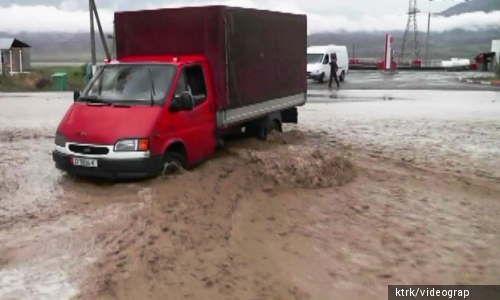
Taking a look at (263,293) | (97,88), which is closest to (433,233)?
(263,293)

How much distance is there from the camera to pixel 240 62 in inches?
382

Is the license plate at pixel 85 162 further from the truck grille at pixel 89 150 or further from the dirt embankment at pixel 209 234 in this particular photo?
the dirt embankment at pixel 209 234

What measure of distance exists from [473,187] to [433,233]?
101 inches

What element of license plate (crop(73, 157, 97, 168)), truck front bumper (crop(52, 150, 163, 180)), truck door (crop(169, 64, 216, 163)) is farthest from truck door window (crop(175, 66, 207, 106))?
license plate (crop(73, 157, 97, 168))

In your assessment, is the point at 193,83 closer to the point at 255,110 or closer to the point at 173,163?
the point at 173,163

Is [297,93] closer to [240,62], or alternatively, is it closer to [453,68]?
[240,62]

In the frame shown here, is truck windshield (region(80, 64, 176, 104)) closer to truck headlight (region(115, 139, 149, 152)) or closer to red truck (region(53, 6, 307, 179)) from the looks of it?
red truck (region(53, 6, 307, 179))

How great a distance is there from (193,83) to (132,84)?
929 millimetres

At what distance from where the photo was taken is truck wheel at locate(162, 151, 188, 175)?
25.9 feet

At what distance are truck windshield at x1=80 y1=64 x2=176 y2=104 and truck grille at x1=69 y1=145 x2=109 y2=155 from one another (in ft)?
2.69

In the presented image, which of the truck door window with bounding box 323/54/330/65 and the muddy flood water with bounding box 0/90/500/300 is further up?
the truck door window with bounding box 323/54/330/65

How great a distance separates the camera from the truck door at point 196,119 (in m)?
8.16

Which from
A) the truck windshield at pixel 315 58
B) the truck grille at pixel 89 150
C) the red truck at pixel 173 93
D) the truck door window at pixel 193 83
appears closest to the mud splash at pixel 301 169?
the red truck at pixel 173 93

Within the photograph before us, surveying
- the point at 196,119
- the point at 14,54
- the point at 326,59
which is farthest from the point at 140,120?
the point at 14,54
